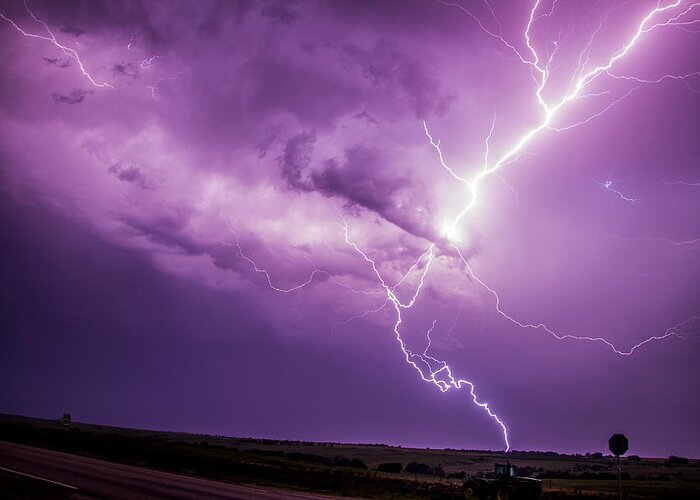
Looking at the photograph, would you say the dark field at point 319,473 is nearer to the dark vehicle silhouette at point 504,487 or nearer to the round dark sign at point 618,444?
the dark vehicle silhouette at point 504,487

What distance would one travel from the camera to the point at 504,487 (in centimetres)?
1866

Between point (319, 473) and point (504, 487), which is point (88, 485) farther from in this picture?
point (319, 473)

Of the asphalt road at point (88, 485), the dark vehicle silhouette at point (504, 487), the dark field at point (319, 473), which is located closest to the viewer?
the asphalt road at point (88, 485)

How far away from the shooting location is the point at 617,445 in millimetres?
15789

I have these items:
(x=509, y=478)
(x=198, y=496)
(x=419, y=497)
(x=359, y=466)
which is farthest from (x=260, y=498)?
(x=359, y=466)

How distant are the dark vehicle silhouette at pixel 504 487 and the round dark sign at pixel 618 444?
3943 mm

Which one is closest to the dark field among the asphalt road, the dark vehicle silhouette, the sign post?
the dark vehicle silhouette

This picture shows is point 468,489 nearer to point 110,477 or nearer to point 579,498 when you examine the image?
point 579,498

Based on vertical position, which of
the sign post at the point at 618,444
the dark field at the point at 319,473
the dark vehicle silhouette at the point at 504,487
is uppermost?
the sign post at the point at 618,444

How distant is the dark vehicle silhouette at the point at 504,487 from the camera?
60.5ft

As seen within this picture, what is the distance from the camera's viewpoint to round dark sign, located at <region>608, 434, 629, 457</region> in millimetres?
15594

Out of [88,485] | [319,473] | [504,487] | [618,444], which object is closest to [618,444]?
[618,444]

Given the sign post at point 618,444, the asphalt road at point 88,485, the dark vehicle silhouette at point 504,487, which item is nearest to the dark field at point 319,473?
the dark vehicle silhouette at point 504,487

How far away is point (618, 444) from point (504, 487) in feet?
16.0
